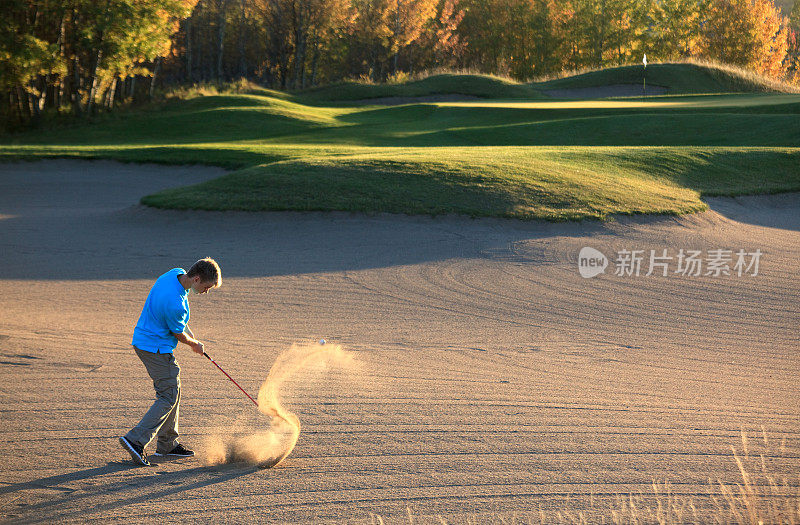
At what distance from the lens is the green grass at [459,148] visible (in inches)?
724

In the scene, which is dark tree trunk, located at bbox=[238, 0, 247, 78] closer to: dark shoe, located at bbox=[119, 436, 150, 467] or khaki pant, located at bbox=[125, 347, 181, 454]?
khaki pant, located at bbox=[125, 347, 181, 454]

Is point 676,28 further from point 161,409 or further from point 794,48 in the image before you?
point 161,409

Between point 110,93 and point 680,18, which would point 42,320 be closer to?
point 110,93

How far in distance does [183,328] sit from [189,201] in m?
13.1

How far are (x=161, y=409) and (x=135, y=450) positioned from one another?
40cm

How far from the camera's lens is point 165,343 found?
632cm

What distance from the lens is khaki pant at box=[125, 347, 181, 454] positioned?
625 cm

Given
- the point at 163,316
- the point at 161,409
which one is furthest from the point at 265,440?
the point at 163,316

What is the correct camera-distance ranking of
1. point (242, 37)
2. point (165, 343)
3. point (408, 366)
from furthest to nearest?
point (242, 37), point (408, 366), point (165, 343)

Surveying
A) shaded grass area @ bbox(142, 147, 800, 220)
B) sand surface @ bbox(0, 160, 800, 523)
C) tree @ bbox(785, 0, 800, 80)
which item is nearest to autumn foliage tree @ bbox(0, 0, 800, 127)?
tree @ bbox(785, 0, 800, 80)

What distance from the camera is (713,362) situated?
9.20 metres

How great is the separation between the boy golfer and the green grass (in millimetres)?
11401

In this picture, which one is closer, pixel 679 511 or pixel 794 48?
pixel 679 511

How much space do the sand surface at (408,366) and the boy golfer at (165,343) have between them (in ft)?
0.76
